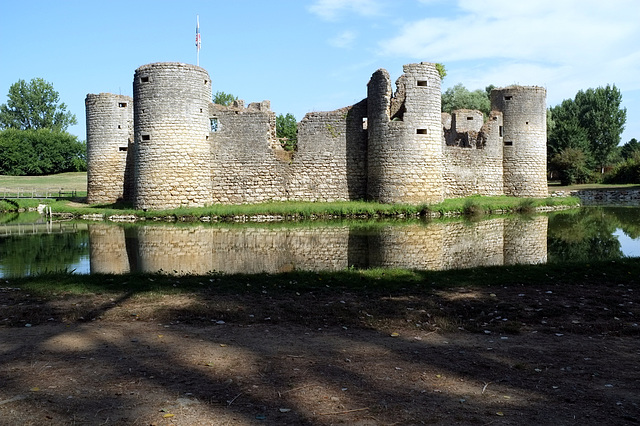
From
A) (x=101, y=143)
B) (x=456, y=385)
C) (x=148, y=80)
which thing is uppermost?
(x=148, y=80)

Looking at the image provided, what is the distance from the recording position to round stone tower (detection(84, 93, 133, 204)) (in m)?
32.4

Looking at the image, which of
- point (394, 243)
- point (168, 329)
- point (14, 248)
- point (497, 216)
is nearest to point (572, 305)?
point (168, 329)

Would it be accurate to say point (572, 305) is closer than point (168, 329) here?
No

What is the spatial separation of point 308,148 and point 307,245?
14133 millimetres

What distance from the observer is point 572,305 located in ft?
26.3

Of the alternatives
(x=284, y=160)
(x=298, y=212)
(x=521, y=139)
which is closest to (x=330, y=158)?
(x=284, y=160)

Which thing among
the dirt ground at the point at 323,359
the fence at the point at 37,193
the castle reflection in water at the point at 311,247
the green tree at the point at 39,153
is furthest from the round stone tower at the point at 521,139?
the green tree at the point at 39,153

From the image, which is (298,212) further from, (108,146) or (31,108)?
(31,108)

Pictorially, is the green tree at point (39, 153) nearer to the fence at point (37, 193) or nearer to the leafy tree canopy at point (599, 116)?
the fence at point (37, 193)

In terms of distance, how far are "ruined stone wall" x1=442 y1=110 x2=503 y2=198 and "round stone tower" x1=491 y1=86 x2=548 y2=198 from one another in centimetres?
54

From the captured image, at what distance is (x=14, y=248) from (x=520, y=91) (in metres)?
28.6

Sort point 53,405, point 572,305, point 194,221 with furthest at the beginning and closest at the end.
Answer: point 194,221
point 572,305
point 53,405

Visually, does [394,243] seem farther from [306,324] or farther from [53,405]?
[53,405]

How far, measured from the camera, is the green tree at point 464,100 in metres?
57.9
